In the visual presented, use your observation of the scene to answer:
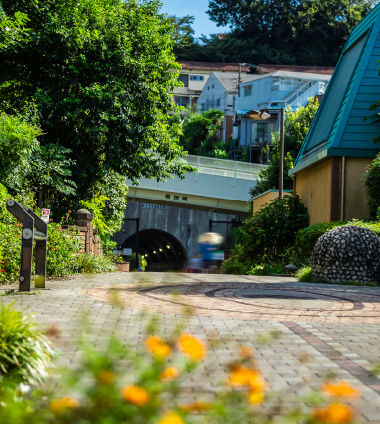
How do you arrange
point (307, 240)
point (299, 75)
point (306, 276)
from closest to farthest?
point (306, 276)
point (307, 240)
point (299, 75)

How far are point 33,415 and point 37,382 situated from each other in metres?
2.58

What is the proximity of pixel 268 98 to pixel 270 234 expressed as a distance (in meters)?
56.8

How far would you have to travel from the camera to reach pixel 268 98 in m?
76.9

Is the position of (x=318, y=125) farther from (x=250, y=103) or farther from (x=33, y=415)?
(x=250, y=103)

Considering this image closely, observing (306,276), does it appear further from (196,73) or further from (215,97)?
(196,73)

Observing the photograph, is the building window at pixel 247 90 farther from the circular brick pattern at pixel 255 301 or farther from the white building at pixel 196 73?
the circular brick pattern at pixel 255 301

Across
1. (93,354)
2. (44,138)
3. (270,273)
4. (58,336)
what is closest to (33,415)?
(93,354)

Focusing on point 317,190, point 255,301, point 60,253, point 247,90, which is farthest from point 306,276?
point 247,90

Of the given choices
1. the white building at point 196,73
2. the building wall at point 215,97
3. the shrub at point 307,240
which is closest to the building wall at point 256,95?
the building wall at point 215,97

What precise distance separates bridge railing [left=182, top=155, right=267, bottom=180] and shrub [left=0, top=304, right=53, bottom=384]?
101ft

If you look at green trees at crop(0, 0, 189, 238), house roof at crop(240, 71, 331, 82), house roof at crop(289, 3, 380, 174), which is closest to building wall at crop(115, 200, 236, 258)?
house roof at crop(240, 71, 331, 82)

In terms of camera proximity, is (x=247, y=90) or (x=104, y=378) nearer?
(x=104, y=378)

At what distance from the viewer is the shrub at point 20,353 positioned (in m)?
4.48

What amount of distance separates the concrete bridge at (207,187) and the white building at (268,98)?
32.3 metres
